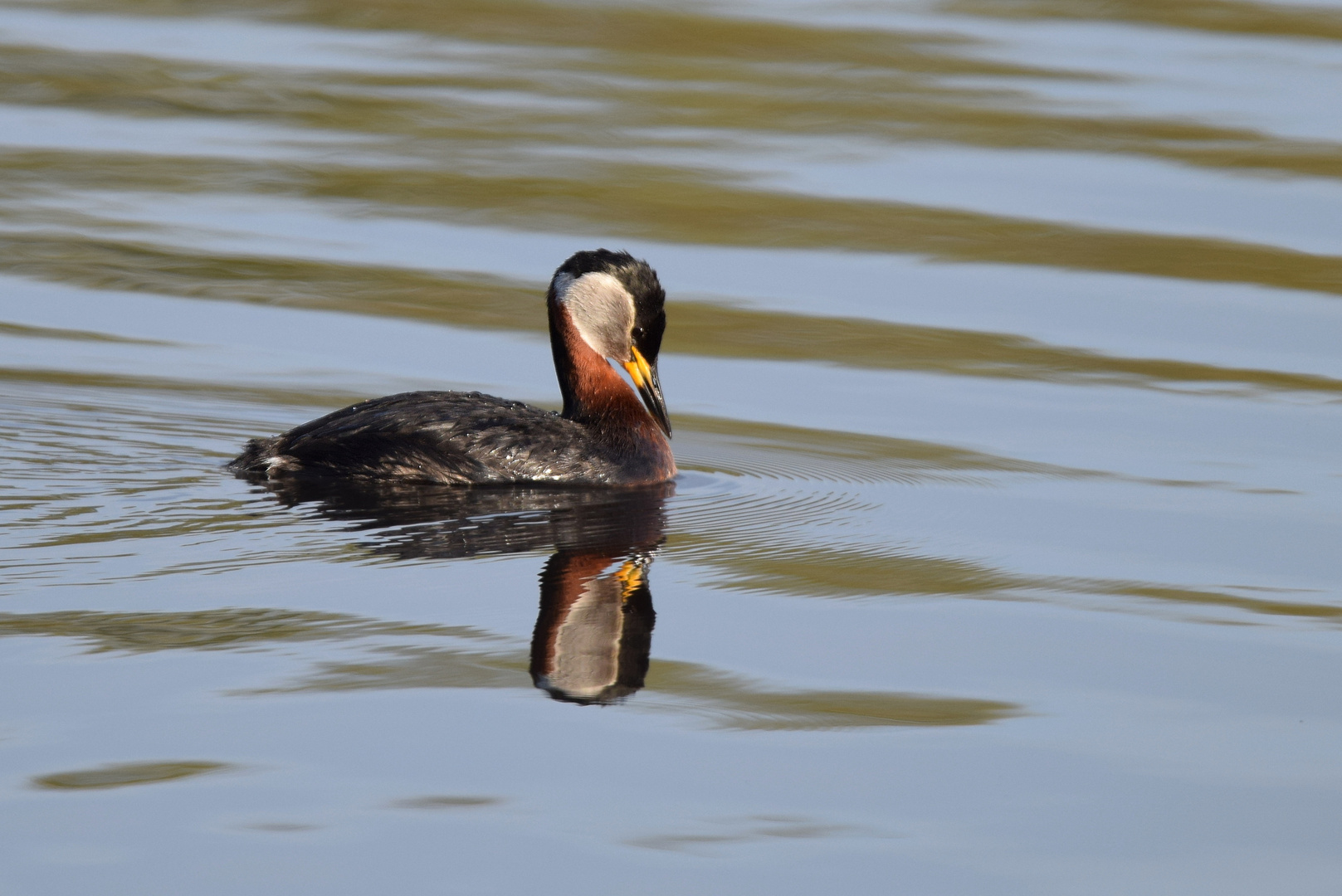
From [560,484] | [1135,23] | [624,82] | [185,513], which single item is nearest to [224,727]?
[185,513]

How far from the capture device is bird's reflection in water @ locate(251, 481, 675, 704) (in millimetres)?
5812

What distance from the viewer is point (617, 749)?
5105 mm

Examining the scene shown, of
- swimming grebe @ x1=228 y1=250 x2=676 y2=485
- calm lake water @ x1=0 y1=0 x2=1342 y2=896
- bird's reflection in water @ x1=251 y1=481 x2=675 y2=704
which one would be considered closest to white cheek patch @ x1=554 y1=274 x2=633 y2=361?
swimming grebe @ x1=228 y1=250 x2=676 y2=485

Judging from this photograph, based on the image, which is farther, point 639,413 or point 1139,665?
point 639,413

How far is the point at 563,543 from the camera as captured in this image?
23.6 feet

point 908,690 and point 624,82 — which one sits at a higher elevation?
point 624,82

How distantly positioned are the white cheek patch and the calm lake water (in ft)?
2.02

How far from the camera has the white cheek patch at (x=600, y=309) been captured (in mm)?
8820

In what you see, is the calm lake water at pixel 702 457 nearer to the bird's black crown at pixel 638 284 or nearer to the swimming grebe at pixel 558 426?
the swimming grebe at pixel 558 426

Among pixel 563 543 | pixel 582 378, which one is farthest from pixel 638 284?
pixel 563 543

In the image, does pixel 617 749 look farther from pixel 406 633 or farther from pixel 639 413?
pixel 639 413

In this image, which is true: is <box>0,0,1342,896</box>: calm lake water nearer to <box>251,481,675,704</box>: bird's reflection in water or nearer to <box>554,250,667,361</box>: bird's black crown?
<box>251,481,675,704</box>: bird's reflection in water

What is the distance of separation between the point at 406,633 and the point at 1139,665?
2160mm

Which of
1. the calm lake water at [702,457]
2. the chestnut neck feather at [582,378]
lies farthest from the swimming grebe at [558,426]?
the calm lake water at [702,457]
